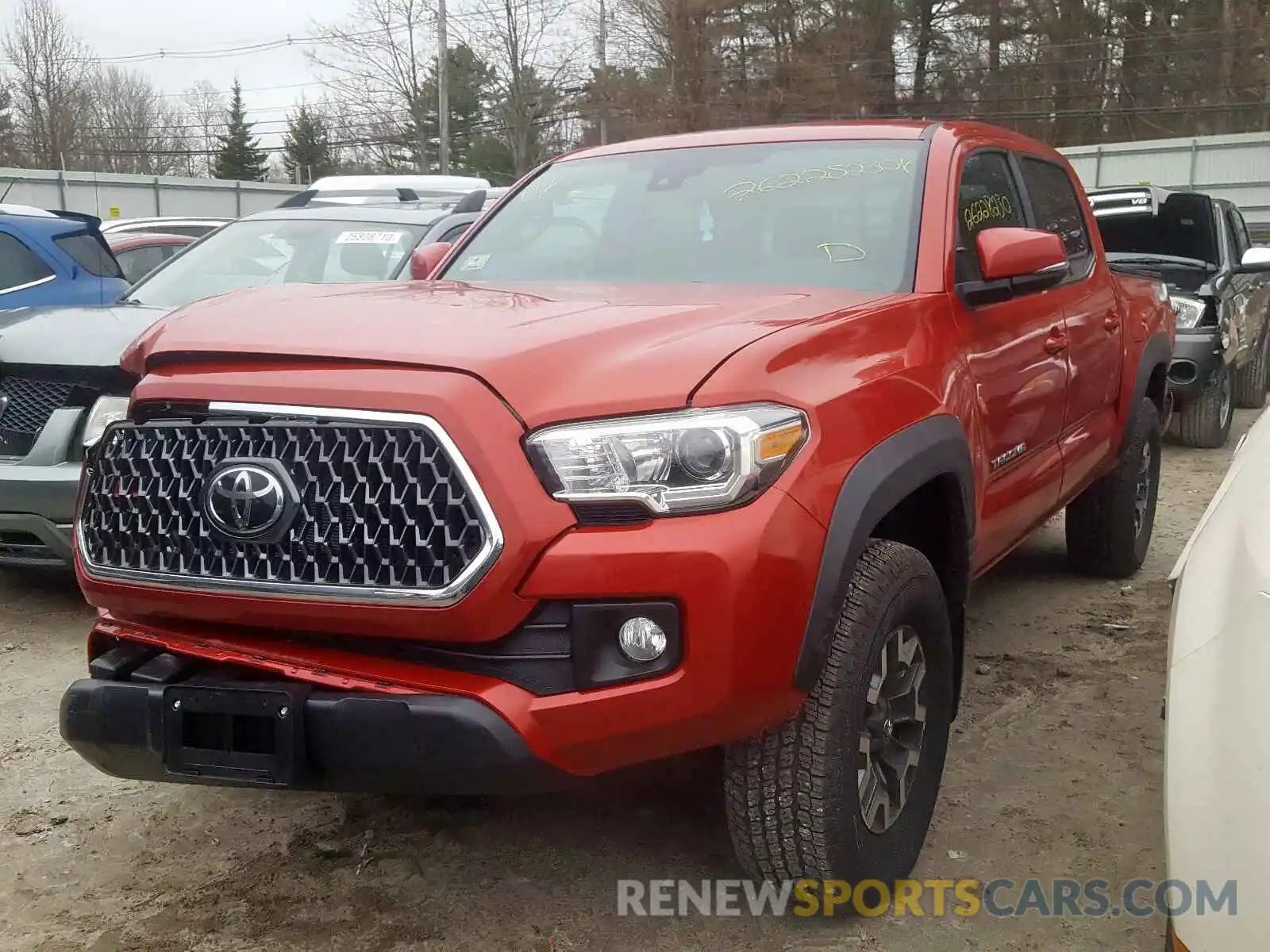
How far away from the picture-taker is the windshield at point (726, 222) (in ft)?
10.9

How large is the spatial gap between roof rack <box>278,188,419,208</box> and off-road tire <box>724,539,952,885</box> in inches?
261

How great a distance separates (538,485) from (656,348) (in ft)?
1.29

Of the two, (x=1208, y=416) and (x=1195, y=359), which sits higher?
(x=1195, y=359)

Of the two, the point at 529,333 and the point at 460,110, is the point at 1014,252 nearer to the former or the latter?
the point at 529,333

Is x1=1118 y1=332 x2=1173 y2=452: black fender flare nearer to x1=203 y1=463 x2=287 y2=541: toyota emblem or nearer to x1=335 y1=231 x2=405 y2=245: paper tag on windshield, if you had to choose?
x1=335 y1=231 x2=405 y2=245: paper tag on windshield

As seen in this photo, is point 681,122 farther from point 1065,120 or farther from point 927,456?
point 927,456

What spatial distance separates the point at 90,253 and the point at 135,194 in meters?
25.1

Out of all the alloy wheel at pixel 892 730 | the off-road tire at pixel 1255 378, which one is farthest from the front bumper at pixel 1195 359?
the alloy wheel at pixel 892 730

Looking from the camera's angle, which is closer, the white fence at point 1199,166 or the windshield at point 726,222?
the windshield at point 726,222

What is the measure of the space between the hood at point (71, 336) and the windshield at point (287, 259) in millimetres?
661

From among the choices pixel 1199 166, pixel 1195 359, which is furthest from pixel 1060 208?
pixel 1199 166

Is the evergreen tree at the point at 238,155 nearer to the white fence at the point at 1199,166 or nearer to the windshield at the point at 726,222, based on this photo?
the white fence at the point at 1199,166

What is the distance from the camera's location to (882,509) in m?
2.47

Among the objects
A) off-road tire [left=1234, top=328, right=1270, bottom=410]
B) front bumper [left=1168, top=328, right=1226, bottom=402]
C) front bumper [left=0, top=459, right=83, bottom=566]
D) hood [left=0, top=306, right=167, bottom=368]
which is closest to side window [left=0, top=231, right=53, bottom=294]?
hood [left=0, top=306, right=167, bottom=368]
